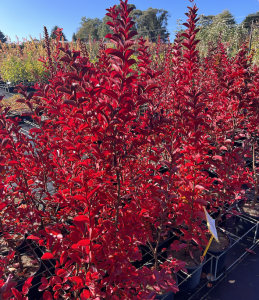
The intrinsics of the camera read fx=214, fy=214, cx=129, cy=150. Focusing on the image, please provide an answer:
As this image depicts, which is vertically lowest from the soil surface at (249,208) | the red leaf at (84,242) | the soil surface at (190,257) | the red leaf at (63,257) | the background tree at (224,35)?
the soil surface at (190,257)

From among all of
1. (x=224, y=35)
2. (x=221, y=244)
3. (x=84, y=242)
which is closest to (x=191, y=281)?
(x=221, y=244)

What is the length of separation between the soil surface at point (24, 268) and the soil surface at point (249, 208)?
9.00 ft

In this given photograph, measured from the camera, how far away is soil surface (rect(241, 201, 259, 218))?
2935 mm

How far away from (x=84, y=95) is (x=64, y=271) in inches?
46.4

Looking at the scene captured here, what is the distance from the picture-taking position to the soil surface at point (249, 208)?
293cm

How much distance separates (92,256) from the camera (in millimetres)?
1250

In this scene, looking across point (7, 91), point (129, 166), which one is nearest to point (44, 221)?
point (129, 166)

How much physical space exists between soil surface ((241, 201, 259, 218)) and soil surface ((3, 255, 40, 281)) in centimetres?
274

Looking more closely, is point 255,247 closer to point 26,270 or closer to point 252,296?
point 252,296

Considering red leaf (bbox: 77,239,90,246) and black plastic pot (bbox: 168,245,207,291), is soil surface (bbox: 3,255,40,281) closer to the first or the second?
red leaf (bbox: 77,239,90,246)

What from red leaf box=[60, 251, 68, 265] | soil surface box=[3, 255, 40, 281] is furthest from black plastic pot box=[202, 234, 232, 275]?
soil surface box=[3, 255, 40, 281]

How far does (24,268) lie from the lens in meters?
2.21

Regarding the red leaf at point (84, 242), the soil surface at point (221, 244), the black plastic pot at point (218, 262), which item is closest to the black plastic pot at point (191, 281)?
the black plastic pot at point (218, 262)

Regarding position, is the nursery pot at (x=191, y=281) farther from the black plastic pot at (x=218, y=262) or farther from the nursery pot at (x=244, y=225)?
the nursery pot at (x=244, y=225)
